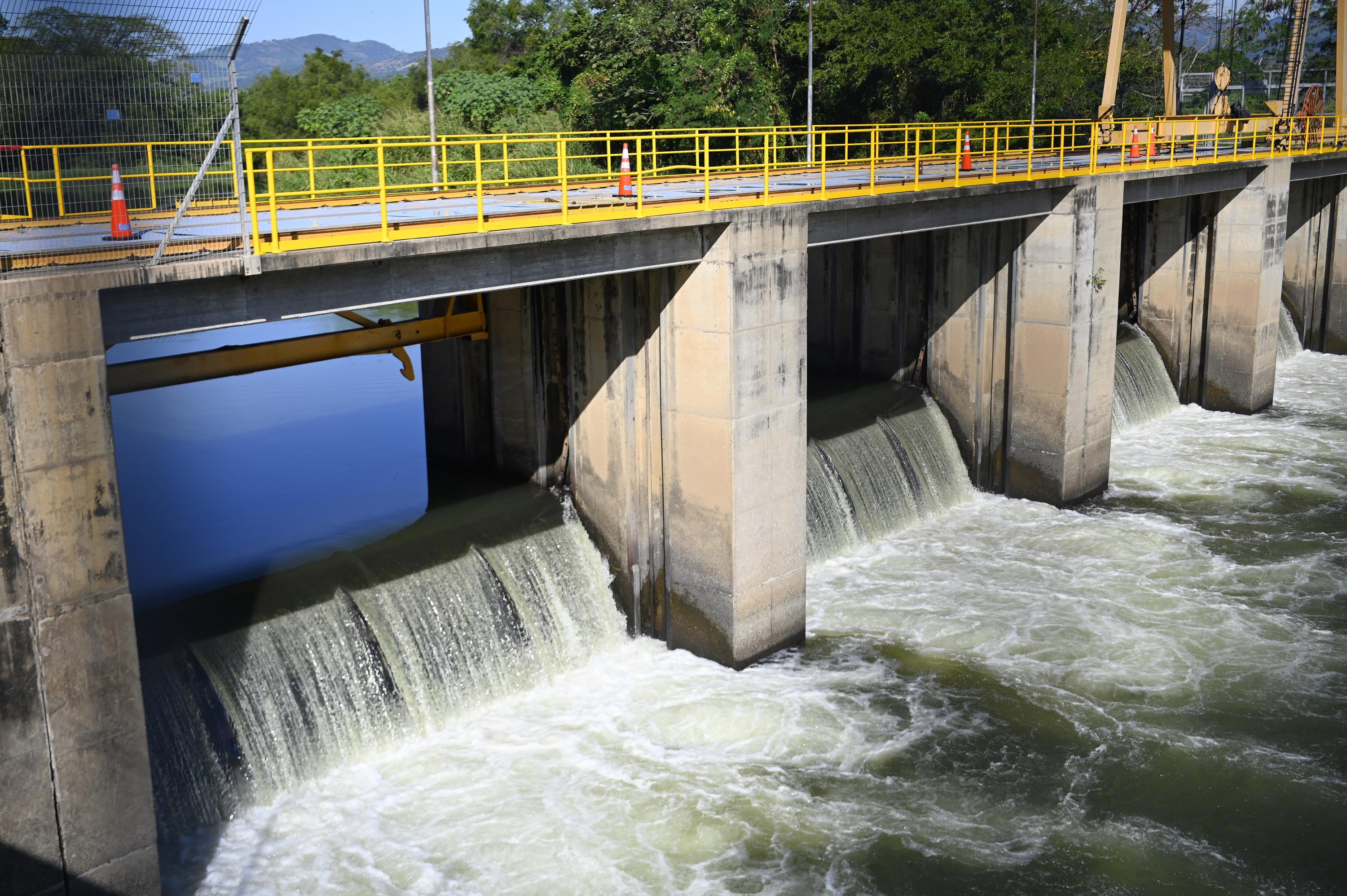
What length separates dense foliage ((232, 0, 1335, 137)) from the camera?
1837 inches

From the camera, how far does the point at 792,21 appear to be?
50.1 metres

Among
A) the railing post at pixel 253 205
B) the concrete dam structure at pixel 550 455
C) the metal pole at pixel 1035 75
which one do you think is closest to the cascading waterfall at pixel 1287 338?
the concrete dam structure at pixel 550 455

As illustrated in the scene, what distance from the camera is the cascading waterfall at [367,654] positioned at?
42.5 ft

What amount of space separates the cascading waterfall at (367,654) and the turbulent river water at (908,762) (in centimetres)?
27

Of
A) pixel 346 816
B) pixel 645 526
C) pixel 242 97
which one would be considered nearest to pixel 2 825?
pixel 346 816

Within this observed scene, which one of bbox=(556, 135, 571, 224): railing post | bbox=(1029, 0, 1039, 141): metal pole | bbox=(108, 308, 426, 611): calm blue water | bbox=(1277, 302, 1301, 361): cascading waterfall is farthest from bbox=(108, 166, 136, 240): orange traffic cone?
bbox=(1029, 0, 1039, 141): metal pole

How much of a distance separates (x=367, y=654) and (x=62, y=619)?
4.87 m

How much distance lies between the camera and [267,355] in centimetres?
1528

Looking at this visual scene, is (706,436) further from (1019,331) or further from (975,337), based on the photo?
(1019,331)

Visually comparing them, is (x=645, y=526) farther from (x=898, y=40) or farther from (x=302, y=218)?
(x=898, y=40)

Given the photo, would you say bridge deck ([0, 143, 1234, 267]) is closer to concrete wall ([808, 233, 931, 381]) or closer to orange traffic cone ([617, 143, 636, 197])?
orange traffic cone ([617, 143, 636, 197])

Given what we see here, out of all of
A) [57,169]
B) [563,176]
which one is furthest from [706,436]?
[57,169]

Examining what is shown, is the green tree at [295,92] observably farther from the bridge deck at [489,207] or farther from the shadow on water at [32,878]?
the shadow on water at [32,878]

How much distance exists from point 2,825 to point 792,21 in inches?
1807
